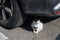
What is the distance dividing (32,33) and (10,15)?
0.65m

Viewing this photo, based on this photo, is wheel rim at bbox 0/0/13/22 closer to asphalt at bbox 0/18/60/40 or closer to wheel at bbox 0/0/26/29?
wheel at bbox 0/0/26/29

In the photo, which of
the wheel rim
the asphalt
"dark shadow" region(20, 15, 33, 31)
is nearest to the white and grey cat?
the asphalt

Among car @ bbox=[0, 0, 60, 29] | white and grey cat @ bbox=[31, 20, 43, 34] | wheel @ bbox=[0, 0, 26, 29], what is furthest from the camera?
white and grey cat @ bbox=[31, 20, 43, 34]

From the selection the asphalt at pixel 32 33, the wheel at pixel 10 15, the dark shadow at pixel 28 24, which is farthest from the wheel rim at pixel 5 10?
the dark shadow at pixel 28 24

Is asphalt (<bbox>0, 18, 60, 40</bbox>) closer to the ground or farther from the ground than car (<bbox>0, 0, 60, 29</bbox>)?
closer to the ground

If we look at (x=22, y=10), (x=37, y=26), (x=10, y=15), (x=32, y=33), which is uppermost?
(x=22, y=10)

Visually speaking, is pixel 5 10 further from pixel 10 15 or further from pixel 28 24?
pixel 28 24

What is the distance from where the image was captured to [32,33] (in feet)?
14.6

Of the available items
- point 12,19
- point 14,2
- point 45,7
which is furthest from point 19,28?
point 45,7

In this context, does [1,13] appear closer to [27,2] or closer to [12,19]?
[12,19]

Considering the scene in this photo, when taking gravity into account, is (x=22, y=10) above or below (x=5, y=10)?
above

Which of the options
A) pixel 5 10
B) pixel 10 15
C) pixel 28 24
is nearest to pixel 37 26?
pixel 28 24

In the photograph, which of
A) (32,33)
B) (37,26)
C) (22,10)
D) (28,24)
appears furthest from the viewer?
(28,24)

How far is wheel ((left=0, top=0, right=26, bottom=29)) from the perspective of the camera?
13.7 ft
